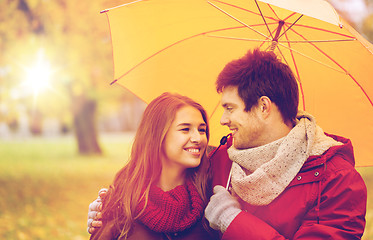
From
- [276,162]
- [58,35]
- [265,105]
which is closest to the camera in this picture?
A: [276,162]

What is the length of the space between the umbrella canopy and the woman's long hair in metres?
Result: 0.40

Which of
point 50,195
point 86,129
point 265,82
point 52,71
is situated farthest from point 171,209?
point 86,129

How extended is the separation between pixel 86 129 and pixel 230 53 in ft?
44.4

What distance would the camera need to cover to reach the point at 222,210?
7.59ft

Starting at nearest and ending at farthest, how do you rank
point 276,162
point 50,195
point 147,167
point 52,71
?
1. point 276,162
2. point 147,167
3. point 50,195
4. point 52,71

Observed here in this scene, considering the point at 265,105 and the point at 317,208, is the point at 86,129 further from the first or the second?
the point at 317,208

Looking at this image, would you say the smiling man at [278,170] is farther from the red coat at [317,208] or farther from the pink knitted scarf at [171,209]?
the pink knitted scarf at [171,209]

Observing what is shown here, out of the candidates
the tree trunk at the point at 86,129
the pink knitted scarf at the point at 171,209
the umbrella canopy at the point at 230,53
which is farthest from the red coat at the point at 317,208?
the tree trunk at the point at 86,129

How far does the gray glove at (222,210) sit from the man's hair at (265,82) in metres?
0.59

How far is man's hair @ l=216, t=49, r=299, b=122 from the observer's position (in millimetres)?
2475

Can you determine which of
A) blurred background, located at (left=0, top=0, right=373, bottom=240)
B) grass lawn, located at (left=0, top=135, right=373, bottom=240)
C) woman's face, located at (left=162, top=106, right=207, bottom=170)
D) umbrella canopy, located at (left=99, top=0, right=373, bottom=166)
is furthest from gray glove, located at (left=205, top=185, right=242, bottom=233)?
blurred background, located at (left=0, top=0, right=373, bottom=240)

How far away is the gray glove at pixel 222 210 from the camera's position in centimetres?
227

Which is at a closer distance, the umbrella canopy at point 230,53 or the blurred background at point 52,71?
the umbrella canopy at point 230,53

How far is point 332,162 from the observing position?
2.29m
